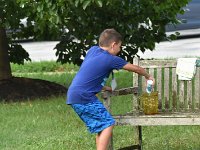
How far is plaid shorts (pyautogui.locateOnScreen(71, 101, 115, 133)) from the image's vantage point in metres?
5.73

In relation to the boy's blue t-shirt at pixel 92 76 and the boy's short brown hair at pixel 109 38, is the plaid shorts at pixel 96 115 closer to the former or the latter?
the boy's blue t-shirt at pixel 92 76

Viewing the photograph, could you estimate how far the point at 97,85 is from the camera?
227 inches

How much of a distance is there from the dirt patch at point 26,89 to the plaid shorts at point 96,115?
4.83 meters

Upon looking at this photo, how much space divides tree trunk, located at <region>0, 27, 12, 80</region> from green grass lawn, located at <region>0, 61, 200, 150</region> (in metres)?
1.42

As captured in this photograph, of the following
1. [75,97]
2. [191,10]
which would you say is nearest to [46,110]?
[75,97]

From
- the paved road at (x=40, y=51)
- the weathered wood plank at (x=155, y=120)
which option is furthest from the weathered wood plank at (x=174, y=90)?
the paved road at (x=40, y=51)

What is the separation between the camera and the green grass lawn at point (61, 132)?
7137mm

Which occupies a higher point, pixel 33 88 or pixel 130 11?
pixel 130 11

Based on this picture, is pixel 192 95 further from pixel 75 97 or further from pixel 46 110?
pixel 46 110

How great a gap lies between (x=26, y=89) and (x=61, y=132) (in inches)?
125

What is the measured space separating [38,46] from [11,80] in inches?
393

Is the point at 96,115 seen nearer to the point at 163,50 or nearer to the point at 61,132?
the point at 61,132

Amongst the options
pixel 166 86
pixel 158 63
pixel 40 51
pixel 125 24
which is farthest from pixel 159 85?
pixel 40 51

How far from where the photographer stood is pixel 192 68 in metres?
6.59
